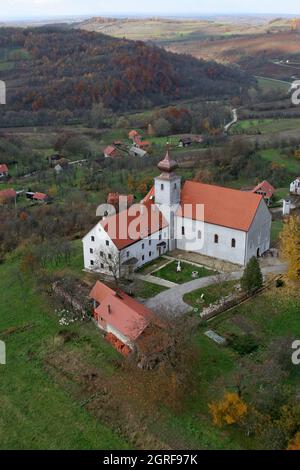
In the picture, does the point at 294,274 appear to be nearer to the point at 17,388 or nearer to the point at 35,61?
the point at 17,388

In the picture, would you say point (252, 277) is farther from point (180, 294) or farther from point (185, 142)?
point (185, 142)

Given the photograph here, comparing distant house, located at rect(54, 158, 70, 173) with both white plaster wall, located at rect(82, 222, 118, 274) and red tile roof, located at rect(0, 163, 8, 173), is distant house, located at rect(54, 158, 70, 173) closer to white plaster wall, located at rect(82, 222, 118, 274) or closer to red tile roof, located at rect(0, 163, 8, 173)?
red tile roof, located at rect(0, 163, 8, 173)

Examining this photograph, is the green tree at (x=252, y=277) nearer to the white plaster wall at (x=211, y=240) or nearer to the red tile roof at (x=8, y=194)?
the white plaster wall at (x=211, y=240)

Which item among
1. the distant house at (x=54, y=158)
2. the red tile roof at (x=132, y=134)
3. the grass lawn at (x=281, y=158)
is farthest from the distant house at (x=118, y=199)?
the red tile roof at (x=132, y=134)

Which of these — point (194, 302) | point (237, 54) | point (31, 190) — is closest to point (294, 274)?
point (194, 302)

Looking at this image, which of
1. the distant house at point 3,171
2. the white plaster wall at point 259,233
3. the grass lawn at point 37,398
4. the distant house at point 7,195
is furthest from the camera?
the distant house at point 3,171

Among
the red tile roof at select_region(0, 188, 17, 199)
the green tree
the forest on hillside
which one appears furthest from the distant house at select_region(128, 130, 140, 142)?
the green tree
